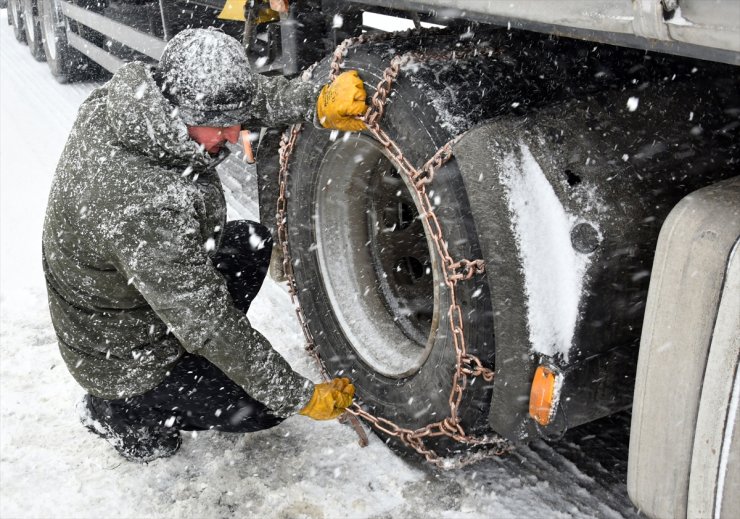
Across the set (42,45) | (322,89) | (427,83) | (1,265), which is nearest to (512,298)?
(427,83)

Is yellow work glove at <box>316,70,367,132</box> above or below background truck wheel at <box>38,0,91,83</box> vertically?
above

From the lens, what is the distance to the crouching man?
1888mm

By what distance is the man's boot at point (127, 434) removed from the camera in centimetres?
238

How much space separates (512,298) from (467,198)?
0.27m

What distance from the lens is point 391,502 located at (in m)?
2.22

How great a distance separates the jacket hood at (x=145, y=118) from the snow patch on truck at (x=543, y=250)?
0.87m

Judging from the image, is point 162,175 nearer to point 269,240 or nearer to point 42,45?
point 269,240

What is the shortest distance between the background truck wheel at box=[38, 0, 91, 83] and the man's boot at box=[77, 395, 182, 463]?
20.0 feet

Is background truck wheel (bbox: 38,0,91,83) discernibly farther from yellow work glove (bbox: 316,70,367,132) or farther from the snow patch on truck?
the snow patch on truck

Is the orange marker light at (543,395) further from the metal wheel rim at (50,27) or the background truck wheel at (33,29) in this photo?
the background truck wheel at (33,29)

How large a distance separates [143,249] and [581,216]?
3.72 ft

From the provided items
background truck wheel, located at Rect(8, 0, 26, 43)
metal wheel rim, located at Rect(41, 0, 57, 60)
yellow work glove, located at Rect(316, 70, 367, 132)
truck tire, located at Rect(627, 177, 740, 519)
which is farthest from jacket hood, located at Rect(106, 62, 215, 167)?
→ background truck wheel, located at Rect(8, 0, 26, 43)

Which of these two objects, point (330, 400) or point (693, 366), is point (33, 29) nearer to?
point (330, 400)

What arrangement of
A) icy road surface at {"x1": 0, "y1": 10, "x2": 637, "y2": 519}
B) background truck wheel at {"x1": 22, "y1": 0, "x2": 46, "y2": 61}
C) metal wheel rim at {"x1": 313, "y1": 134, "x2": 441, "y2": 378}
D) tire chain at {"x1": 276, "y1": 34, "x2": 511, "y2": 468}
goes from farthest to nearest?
background truck wheel at {"x1": 22, "y1": 0, "x2": 46, "y2": 61} < metal wheel rim at {"x1": 313, "y1": 134, "x2": 441, "y2": 378} < icy road surface at {"x1": 0, "y1": 10, "x2": 637, "y2": 519} < tire chain at {"x1": 276, "y1": 34, "x2": 511, "y2": 468}
